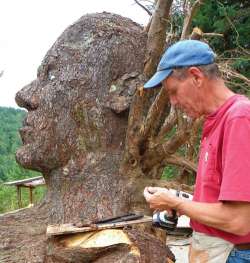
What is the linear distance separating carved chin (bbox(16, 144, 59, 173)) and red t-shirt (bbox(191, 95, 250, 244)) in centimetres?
207

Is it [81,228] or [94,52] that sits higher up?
[94,52]

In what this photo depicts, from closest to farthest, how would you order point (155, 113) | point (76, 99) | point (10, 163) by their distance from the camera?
point (155, 113), point (76, 99), point (10, 163)

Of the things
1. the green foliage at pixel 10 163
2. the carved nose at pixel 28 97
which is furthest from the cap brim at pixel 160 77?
the green foliage at pixel 10 163

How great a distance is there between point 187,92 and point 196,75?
0.26ft

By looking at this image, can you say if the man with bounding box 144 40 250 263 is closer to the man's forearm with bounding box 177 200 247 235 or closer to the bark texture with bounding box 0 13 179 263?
the man's forearm with bounding box 177 200 247 235

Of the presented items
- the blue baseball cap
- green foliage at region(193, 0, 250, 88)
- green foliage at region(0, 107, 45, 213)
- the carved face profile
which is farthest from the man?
green foliage at region(193, 0, 250, 88)

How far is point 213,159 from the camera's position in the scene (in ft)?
6.70

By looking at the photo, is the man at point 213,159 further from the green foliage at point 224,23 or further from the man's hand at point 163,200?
the green foliage at point 224,23

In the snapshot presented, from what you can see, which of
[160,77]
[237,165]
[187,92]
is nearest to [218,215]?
[237,165]

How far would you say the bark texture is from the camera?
4.01 meters

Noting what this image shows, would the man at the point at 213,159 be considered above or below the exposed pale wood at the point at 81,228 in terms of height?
above

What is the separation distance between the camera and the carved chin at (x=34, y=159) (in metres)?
4.08

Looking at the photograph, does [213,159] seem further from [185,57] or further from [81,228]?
[81,228]

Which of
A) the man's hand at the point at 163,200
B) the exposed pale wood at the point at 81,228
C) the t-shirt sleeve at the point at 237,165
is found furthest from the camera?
the exposed pale wood at the point at 81,228
